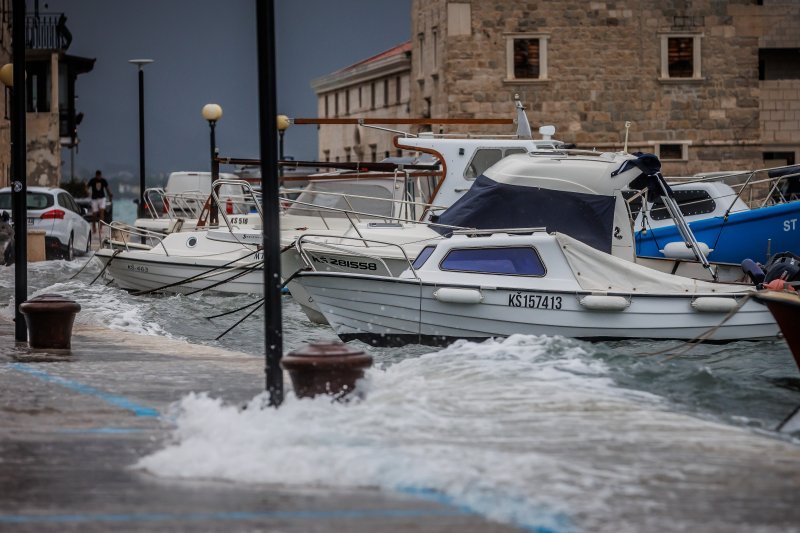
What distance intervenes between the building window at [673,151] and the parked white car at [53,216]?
21776 mm

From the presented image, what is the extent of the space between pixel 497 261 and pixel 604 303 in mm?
1299

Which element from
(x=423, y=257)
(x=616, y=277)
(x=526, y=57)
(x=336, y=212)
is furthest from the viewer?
(x=526, y=57)

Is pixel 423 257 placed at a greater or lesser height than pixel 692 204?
lesser

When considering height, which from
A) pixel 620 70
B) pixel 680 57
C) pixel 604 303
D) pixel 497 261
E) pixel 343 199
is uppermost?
pixel 680 57

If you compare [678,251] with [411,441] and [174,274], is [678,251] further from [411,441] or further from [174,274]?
[411,441]

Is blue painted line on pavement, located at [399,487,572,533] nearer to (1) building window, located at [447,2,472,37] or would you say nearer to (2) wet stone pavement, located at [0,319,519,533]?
(2) wet stone pavement, located at [0,319,519,533]

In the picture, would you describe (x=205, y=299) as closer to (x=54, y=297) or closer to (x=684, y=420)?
(x=54, y=297)

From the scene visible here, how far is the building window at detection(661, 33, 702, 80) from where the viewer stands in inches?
1855

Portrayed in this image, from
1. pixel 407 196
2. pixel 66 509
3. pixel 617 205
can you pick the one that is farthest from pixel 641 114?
pixel 66 509

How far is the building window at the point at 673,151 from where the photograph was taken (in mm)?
47156

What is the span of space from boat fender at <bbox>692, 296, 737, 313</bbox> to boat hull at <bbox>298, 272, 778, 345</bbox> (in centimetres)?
7

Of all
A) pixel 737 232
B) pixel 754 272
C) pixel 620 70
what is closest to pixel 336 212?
pixel 737 232

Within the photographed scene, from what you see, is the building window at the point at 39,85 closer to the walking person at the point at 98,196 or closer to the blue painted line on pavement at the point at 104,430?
the walking person at the point at 98,196

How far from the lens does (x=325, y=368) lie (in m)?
8.56
